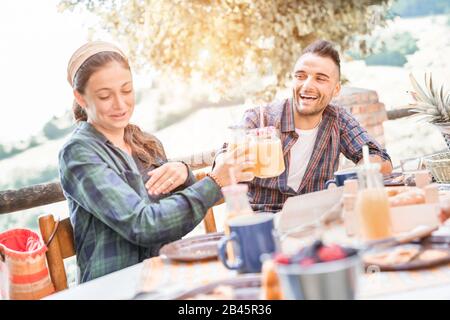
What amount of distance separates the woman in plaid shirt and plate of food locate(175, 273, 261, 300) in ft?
1.58

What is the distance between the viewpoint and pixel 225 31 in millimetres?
5777

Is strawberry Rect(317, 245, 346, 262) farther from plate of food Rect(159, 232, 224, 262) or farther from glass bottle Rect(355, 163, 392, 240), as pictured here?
plate of food Rect(159, 232, 224, 262)

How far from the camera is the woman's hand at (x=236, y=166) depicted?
1547mm

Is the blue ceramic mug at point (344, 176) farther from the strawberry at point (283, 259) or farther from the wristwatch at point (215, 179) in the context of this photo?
the strawberry at point (283, 259)

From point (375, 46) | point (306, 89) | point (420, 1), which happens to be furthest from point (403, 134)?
point (306, 89)

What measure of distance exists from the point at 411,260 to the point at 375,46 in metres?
5.96

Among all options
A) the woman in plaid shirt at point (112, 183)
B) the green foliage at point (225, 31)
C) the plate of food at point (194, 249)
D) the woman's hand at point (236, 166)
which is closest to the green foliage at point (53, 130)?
the green foliage at point (225, 31)

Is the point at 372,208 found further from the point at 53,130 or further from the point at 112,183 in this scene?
the point at 53,130

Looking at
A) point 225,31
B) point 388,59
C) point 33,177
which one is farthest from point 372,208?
point 388,59

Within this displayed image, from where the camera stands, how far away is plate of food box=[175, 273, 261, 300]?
988 millimetres

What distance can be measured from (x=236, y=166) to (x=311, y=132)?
1051mm

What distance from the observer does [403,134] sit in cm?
690

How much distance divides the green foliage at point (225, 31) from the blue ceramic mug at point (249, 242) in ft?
15.5

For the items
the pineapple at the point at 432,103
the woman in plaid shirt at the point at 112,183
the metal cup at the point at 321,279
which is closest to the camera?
the metal cup at the point at 321,279
